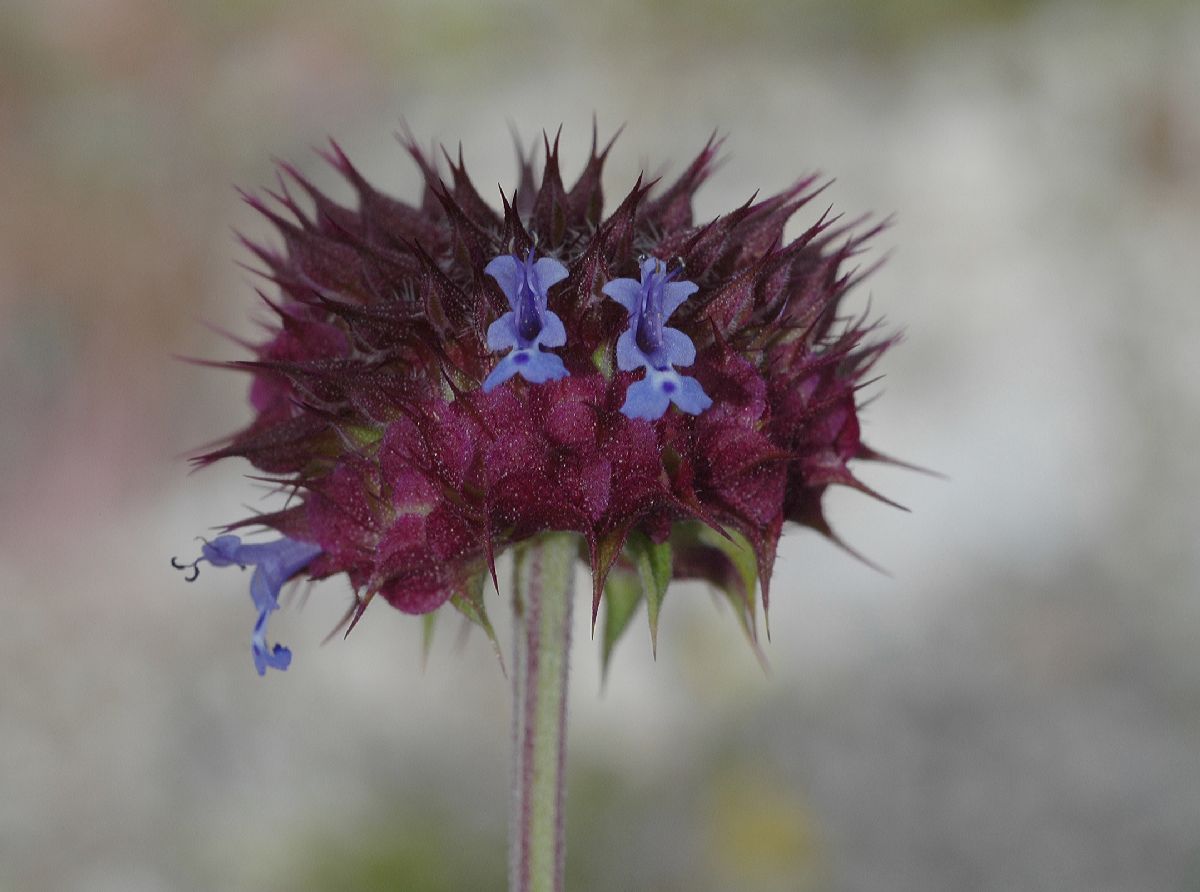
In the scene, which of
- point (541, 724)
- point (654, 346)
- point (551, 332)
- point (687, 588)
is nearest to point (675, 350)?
point (654, 346)

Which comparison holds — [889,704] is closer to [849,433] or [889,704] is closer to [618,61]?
[618,61]

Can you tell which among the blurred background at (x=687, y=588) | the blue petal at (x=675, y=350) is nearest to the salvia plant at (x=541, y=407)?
the blue petal at (x=675, y=350)

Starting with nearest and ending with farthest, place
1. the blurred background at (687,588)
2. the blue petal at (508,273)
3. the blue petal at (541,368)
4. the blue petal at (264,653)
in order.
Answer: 1. the blue petal at (541,368)
2. the blue petal at (508,273)
3. the blue petal at (264,653)
4. the blurred background at (687,588)

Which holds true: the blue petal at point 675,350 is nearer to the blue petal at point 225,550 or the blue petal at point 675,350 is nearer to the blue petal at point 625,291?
the blue petal at point 625,291

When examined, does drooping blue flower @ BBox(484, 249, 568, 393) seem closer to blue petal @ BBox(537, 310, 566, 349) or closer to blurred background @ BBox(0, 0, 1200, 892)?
blue petal @ BBox(537, 310, 566, 349)

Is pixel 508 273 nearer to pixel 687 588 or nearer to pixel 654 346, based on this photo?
pixel 654 346

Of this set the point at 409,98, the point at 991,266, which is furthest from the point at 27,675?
the point at 991,266
